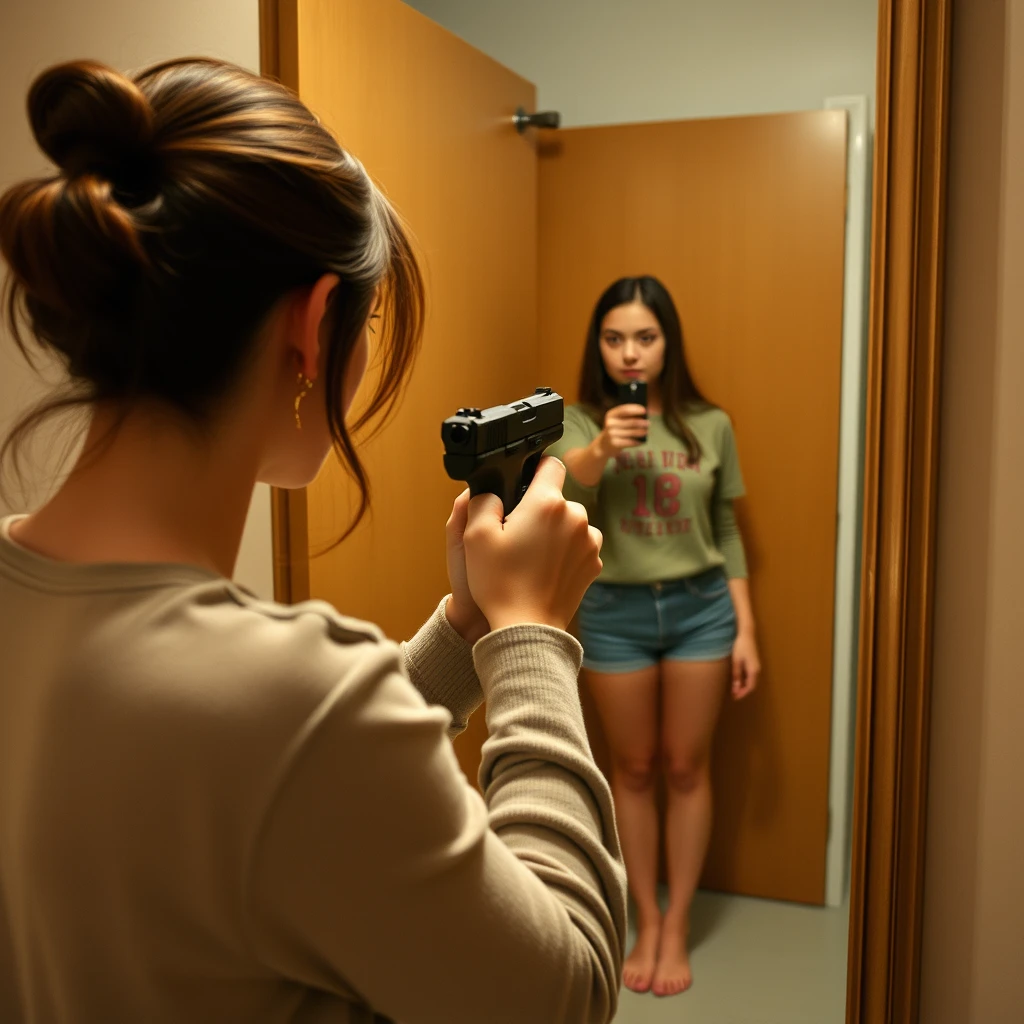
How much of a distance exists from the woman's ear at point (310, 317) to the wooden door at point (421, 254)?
67cm

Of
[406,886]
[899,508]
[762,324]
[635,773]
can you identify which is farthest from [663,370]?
[406,886]

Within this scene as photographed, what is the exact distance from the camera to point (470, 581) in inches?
24.3

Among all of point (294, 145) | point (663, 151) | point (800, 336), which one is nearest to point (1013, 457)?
point (294, 145)

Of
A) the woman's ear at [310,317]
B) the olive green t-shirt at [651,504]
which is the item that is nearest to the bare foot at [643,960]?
the olive green t-shirt at [651,504]

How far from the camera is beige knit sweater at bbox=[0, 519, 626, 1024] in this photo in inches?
16.2

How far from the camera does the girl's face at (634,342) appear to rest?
6.31 feet

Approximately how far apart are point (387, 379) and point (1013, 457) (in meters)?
0.55

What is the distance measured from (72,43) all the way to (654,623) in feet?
4.17

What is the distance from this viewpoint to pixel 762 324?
2.04 m

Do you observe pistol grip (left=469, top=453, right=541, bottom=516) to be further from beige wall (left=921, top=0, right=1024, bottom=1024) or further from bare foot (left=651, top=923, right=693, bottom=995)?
bare foot (left=651, top=923, right=693, bottom=995)

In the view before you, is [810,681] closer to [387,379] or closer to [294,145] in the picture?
[387,379]

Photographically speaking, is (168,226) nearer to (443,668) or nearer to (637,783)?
(443,668)

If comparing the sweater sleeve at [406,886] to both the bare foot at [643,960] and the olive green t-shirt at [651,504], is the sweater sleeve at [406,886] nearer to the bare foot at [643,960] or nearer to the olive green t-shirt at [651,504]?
the olive green t-shirt at [651,504]

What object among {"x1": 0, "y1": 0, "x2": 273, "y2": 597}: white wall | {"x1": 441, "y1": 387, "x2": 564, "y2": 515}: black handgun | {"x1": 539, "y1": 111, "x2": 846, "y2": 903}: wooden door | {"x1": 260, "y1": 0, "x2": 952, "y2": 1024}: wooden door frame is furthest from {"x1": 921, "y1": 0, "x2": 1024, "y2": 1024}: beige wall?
{"x1": 539, "y1": 111, "x2": 846, "y2": 903}: wooden door
